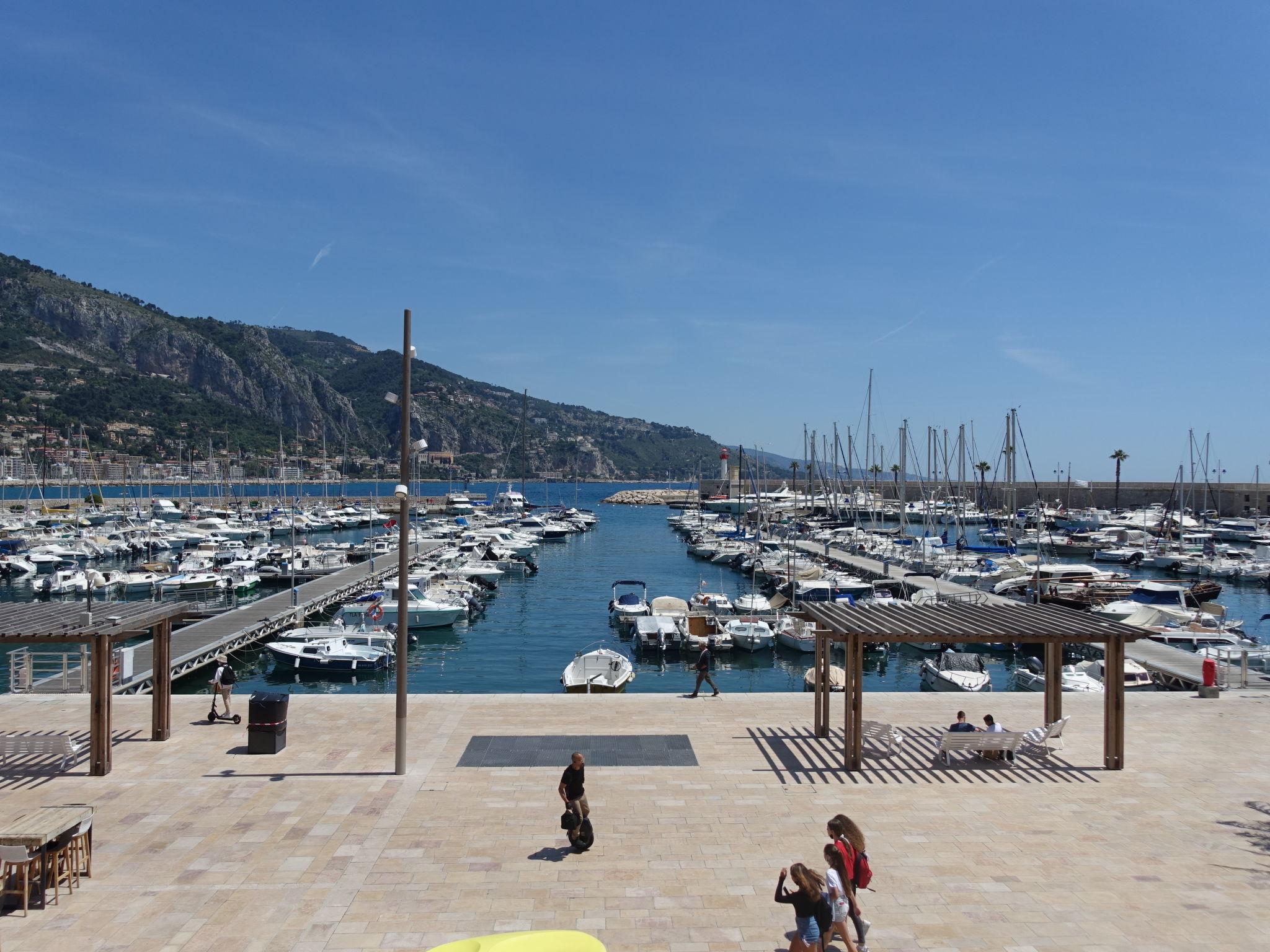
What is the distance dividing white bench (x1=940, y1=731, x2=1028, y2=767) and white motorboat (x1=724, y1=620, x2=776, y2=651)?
22589 millimetres

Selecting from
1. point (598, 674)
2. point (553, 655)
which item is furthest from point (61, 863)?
point (553, 655)

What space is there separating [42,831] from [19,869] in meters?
0.37

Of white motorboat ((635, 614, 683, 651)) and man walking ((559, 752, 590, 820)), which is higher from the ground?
man walking ((559, 752, 590, 820))

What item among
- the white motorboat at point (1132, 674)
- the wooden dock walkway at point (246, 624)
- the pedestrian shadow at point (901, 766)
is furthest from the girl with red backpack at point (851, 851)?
the white motorboat at point (1132, 674)

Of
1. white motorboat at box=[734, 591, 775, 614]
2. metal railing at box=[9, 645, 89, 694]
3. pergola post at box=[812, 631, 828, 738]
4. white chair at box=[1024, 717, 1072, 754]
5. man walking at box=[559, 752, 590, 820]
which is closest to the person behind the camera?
man walking at box=[559, 752, 590, 820]

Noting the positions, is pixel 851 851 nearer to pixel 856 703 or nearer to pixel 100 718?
pixel 856 703

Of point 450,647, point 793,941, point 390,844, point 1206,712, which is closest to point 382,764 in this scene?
point 390,844

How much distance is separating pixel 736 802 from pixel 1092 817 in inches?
187

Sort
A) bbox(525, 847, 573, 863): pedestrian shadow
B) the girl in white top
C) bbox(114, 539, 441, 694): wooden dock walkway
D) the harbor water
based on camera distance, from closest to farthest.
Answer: the girl in white top, bbox(525, 847, 573, 863): pedestrian shadow, bbox(114, 539, 441, 694): wooden dock walkway, the harbor water

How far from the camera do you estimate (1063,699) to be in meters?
18.6

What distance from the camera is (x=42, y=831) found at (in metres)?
8.80

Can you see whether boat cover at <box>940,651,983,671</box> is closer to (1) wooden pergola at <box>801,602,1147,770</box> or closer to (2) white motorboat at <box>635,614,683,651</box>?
(2) white motorboat at <box>635,614,683,651</box>

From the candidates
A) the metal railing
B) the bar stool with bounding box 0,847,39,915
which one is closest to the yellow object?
the bar stool with bounding box 0,847,39,915

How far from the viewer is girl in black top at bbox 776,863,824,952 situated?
7.23m
